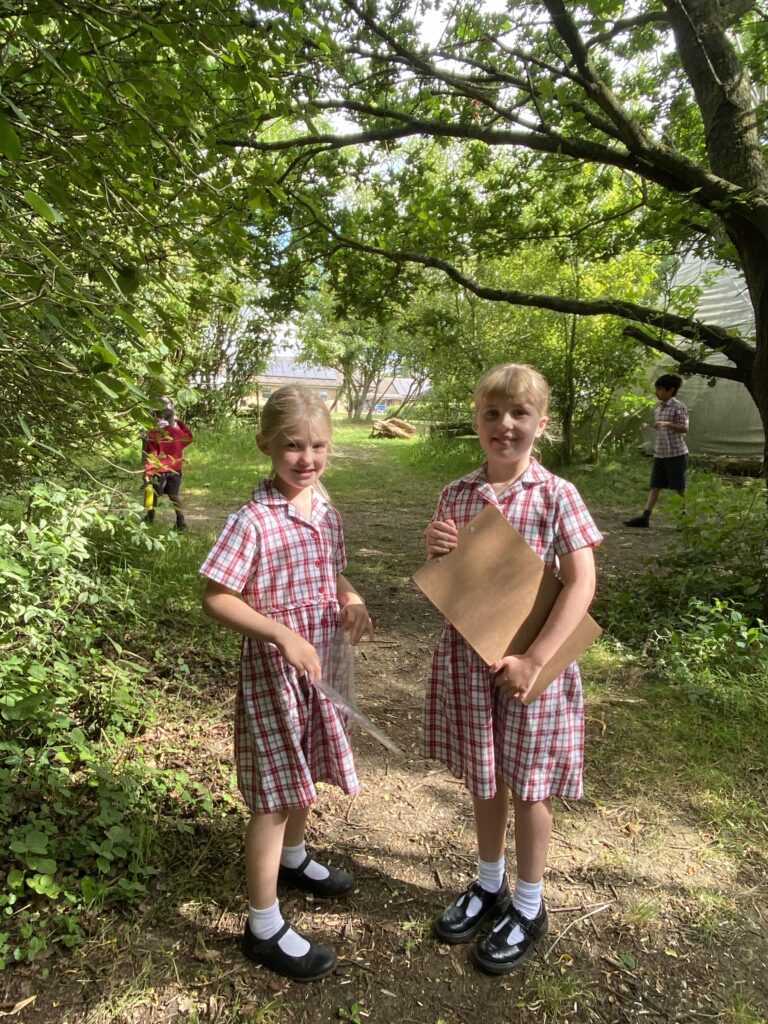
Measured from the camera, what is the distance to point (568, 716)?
5.68 ft

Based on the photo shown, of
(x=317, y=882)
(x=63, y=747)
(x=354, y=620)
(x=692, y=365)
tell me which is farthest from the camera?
A: (x=692, y=365)

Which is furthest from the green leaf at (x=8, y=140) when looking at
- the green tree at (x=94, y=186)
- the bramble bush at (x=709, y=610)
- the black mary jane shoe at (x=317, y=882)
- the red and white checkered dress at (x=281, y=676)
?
the bramble bush at (x=709, y=610)

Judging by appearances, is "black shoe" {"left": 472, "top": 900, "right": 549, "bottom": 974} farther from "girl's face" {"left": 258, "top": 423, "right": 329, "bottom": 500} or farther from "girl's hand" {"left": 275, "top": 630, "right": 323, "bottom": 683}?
"girl's face" {"left": 258, "top": 423, "right": 329, "bottom": 500}

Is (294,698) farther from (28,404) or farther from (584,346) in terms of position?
(584,346)

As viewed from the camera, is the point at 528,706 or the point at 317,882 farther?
the point at 317,882

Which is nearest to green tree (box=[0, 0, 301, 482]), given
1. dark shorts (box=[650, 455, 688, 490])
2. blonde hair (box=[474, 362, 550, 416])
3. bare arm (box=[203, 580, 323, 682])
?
bare arm (box=[203, 580, 323, 682])

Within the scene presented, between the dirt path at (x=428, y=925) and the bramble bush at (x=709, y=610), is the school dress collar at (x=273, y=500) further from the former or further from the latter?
the bramble bush at (x=709, y=610)

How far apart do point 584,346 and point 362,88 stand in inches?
252

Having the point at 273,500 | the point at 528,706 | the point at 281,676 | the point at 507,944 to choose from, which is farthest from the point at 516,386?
the point at 507,944

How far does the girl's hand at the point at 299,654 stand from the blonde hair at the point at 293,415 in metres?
0.55

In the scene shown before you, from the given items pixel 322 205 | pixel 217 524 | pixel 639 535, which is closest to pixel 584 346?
pixel 639 535

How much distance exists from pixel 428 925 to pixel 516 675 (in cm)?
99

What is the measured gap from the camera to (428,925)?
6.45 feet

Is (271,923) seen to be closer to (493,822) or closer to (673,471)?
(493,822)
